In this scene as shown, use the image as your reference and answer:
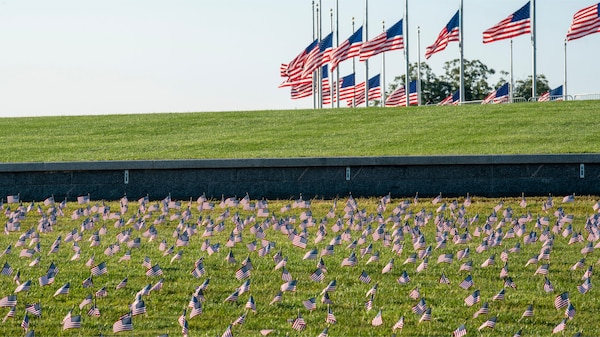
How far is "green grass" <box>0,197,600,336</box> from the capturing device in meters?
7.59

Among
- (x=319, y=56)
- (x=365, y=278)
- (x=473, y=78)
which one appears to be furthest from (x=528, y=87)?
(x=365, y=278)

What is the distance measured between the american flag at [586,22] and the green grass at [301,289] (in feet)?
66.3

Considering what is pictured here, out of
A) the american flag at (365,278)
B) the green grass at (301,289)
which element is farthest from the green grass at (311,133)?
the american flag at (365,278)

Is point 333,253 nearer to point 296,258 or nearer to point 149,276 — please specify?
point 296,258

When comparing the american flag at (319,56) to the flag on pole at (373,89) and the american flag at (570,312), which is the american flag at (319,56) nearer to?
the flag on pole at (373,89)

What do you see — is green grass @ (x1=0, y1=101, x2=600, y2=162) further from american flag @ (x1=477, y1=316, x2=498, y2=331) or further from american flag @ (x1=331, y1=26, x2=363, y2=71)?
american flag @ (x1=477, y1=316, x2=498, y2=331)

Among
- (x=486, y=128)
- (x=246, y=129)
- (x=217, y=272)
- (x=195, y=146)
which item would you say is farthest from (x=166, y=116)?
(x=217, y=272)

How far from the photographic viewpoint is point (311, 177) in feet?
54.3

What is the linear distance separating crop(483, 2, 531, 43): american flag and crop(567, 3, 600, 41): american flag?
153cm

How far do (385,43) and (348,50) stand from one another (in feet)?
7.13

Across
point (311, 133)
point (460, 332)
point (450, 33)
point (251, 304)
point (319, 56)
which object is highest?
point (450, 33)

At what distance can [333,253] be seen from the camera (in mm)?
10625

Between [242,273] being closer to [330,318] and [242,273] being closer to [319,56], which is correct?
[330,318]

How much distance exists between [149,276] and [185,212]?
442cm
